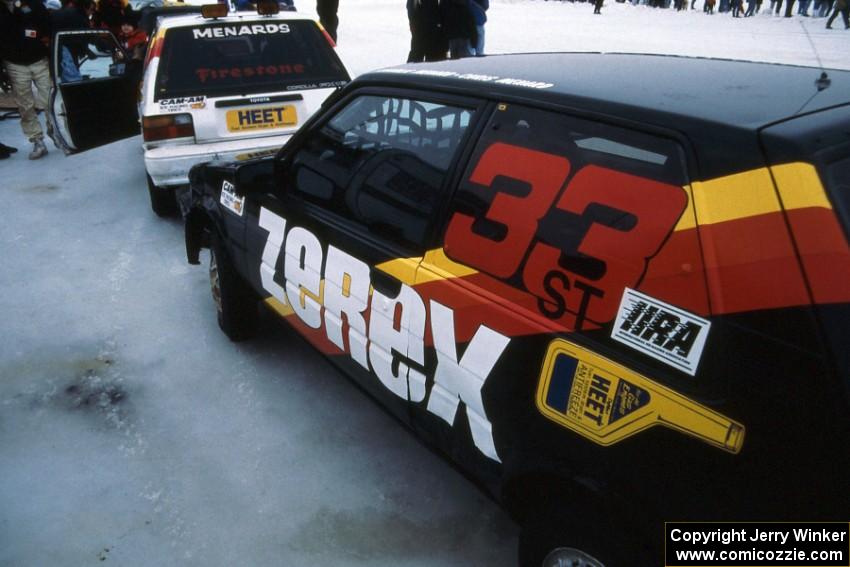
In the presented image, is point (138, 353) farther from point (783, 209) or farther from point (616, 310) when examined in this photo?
point (783, 209)

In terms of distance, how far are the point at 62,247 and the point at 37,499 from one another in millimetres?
3061

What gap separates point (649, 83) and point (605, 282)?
27.8 inches

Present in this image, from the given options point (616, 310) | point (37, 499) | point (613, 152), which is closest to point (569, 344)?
point (616, 310)

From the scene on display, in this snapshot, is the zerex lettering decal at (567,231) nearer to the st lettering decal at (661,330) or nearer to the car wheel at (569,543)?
→ the st lettering decal at (661,330)

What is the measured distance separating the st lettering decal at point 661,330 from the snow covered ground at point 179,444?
46.3 inches

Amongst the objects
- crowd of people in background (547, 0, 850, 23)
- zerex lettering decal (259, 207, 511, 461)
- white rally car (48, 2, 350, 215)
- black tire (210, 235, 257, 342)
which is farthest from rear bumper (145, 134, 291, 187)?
crowd of people in background (547, 0, 850, 23)

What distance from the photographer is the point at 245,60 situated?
5.16m

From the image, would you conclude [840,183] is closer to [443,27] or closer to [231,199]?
[231,199]

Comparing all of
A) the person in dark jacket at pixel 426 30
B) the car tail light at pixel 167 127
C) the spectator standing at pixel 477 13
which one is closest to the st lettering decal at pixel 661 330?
the car tail light at pixel 167 127

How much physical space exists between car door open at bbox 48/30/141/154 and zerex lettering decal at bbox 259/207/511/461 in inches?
155

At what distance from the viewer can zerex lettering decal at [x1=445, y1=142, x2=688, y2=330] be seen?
1.56 m

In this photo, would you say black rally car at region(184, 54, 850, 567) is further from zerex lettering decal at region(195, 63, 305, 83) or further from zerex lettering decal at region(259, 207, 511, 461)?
zerex lettering decal at region(195, 63, 305, 83)

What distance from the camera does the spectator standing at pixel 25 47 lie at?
6867mm

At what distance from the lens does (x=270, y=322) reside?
13.3 feet
